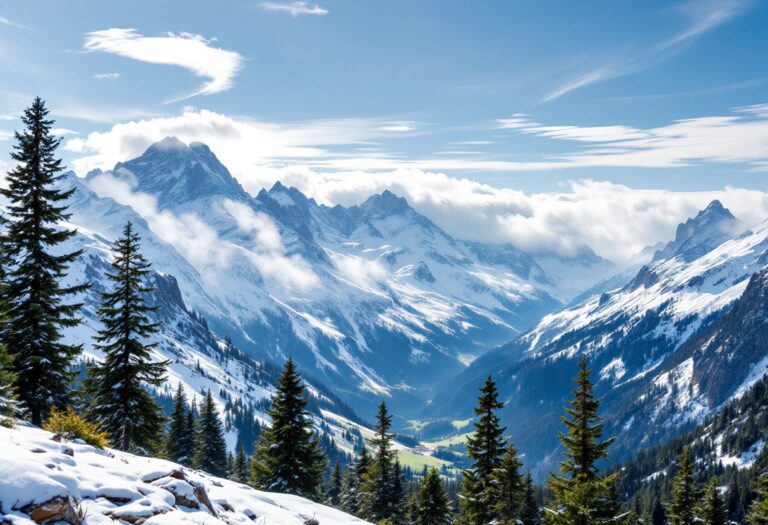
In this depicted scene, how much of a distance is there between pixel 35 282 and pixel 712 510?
51895 millimetres

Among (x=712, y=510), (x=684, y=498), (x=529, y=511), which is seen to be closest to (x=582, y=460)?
(x=712, y=510)

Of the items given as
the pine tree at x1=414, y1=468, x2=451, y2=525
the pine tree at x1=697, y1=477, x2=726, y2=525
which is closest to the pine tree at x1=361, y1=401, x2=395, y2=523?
the pine tree at x1=414, y1=468, x2=451, y2=525

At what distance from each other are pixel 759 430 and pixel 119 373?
187 meters

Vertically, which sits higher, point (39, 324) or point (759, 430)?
point (759, 430)

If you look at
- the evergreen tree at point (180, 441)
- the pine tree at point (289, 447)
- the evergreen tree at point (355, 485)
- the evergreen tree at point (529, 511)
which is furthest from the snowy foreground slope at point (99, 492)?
the evergreen tree at point (180, 441)

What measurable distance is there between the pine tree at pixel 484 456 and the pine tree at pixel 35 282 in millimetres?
26036

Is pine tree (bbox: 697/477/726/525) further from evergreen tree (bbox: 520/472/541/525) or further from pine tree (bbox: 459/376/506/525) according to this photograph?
pine tree (bbox: 459/376/506/525)

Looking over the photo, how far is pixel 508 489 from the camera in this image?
38.5 meters

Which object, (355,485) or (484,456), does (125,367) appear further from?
(355,485)

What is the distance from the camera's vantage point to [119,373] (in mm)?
40719

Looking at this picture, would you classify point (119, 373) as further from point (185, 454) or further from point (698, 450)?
point (698, 450)

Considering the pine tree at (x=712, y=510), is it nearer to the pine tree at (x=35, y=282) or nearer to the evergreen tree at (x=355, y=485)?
the evergreen tree at (x=355, y=485)

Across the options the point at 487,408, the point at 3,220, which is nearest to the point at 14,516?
the point at 3,220

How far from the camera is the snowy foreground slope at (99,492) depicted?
1446 centimetres
